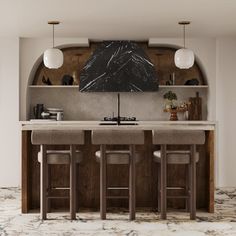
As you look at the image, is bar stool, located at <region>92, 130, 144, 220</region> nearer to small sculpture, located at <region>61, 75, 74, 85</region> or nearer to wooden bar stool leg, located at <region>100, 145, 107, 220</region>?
wooden bar stool leg, located at <region>100, 145, 107, 220</region>

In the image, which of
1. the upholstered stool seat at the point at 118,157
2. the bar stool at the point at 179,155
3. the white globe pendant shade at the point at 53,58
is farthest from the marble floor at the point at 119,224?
the white globe pendant shade at the point at 53,58

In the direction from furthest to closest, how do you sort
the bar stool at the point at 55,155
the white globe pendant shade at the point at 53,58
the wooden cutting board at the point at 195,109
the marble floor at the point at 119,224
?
the wooden cutting board at the point at 195,109 < the white globe pendant shade at the point at 53,58 < the bar stool at the point at 55,155 < the marble floor at the point at 119,224

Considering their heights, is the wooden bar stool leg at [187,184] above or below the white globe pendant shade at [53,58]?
below

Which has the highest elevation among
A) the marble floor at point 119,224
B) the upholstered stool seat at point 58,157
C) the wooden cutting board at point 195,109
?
the wooden cutting board at point 195,109

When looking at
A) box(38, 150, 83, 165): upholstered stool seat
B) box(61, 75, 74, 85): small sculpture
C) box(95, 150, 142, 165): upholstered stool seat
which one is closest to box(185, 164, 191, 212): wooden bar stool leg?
box(95, 150, 142, 165): upholstered stool seat

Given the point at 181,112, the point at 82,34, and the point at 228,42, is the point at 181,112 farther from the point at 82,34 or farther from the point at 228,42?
the point at 82,34

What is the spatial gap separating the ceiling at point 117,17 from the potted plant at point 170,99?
39.1 inches

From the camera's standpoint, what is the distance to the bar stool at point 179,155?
6262 mm

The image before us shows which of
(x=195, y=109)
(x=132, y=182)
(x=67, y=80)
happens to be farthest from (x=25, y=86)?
(x=132, y=182)

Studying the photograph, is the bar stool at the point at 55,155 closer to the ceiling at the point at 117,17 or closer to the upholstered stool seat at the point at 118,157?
the upholstered stool seat at the point at 118,157

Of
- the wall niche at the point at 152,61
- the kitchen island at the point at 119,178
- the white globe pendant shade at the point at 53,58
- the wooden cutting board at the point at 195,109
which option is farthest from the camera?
the wall niche at the point at 152,61

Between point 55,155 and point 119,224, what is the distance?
100 cm

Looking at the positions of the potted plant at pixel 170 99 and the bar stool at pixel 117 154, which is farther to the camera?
the potted plant at pixel 170 99

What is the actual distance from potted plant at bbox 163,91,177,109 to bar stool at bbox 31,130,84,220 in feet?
11.0
